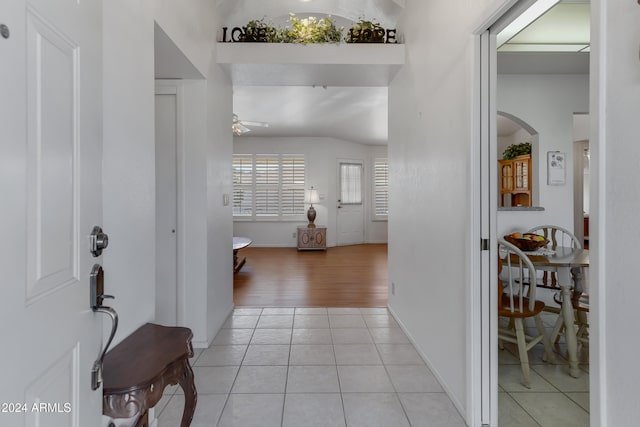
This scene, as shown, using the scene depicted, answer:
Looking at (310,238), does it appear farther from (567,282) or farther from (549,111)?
(567,282)

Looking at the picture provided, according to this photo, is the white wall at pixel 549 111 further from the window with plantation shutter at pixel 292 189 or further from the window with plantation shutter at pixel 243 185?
the window with plantation shutter at pixel 243 185

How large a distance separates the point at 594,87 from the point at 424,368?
2124 mm

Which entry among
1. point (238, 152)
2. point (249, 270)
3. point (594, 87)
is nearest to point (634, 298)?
point (594, 87)

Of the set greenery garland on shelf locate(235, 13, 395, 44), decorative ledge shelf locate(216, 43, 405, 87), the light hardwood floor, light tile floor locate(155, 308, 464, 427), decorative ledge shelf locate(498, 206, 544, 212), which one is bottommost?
light tile floor locate(155, 308, 464, 427)

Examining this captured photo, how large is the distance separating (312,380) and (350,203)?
710cm

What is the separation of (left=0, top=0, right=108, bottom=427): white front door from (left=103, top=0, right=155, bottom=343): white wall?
426mm

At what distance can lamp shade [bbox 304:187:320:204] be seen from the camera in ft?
28.3

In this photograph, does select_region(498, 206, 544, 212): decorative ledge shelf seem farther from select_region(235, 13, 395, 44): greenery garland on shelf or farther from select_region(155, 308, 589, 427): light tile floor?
select_region(235, 13, 395, 44): greenery garland on shelf

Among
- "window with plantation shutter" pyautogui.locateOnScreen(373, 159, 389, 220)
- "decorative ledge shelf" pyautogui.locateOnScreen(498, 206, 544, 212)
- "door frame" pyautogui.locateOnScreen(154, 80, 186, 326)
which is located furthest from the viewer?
"window with plantation shutter" pyautogui.locateOnScreen(373, 159, 389, 220)

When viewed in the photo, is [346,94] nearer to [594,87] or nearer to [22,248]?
[594,87]

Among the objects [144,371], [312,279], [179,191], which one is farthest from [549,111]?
[144,371]

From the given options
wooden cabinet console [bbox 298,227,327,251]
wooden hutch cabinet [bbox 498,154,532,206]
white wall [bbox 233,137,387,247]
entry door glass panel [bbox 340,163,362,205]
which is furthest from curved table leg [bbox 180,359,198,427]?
entry door glass panel [bbox 340,163,362,205]

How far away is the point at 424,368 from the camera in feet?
8.35

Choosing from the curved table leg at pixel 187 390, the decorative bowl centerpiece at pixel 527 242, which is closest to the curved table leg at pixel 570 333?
the decorative bowl centerpiece at pixel 527 242
